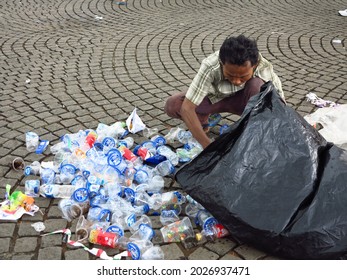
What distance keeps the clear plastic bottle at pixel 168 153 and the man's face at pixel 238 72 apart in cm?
80

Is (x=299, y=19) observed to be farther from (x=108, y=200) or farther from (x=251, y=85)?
(x=108, y=200)

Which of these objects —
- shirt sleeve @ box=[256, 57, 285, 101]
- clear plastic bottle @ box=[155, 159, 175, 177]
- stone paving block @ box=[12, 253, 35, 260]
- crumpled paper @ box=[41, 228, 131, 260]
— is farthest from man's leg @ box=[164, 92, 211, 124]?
stone paving block @ box=[12, 253, 35, 260]

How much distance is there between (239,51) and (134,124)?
1372 mm

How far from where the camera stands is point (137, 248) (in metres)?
2.36

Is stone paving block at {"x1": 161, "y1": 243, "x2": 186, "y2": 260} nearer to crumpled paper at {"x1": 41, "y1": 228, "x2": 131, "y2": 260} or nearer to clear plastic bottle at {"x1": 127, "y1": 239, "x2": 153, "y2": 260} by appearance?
clear plastic bottle at {"x1": 127, "y1": 239, "x2": 153, "y2": 260}

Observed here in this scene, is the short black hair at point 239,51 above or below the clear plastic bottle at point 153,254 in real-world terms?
above

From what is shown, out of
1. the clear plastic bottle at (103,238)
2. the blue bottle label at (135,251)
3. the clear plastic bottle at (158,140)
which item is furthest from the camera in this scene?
the clear plastic bottle at (158,140)

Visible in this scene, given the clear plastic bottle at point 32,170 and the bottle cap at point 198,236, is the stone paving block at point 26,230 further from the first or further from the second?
the bottle cap at point 198,236

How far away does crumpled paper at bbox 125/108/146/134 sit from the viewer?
12.2ft

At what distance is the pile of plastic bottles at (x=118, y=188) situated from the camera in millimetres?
2543

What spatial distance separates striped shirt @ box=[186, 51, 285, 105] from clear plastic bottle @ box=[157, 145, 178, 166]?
1.63 feet

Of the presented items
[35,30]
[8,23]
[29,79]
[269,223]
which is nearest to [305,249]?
[269,223]

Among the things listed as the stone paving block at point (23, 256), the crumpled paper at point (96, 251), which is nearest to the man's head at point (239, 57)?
the crumpled paper at point (96, 251)

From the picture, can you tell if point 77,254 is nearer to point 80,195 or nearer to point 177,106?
point 80,195
